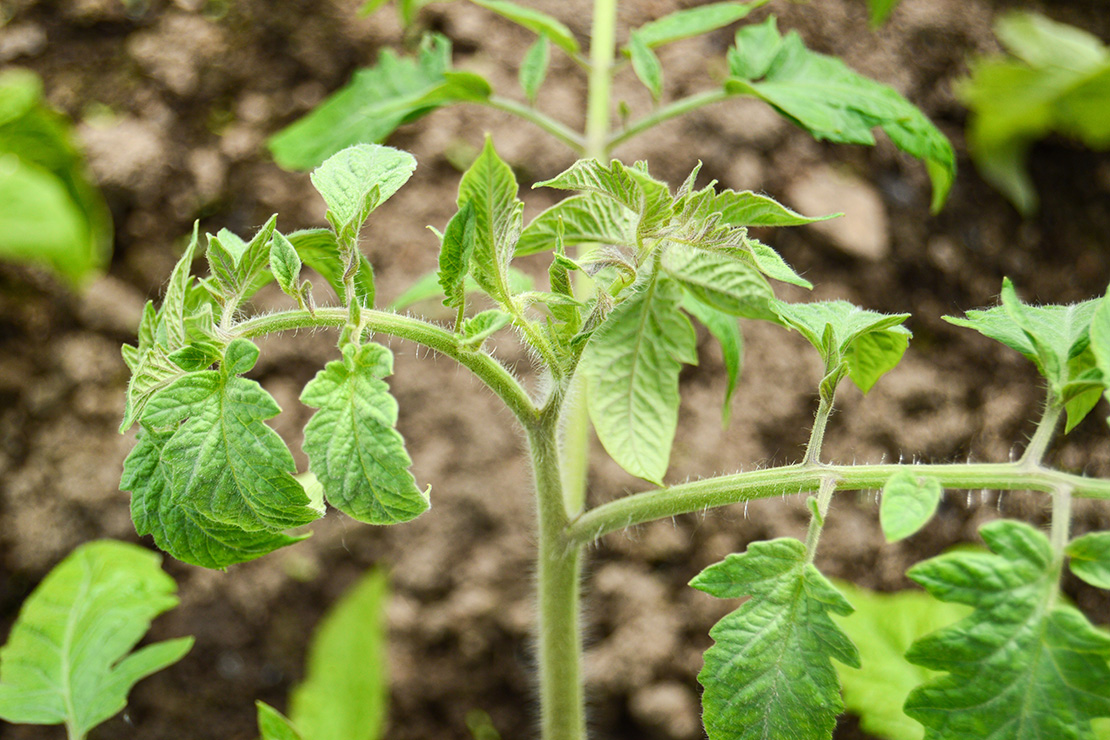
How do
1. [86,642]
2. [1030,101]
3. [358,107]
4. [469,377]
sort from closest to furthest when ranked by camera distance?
1. [86,642]
2. [358,107]
3. [469,377]
4. [1030,101]

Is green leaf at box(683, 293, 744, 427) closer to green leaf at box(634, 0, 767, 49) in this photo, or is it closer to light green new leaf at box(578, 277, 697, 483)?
light green new leaf at box(578, 277, 697, 483)

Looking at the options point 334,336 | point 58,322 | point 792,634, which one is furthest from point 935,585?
point 58,322

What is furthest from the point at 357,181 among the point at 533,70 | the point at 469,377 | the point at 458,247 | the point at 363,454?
the point at 469,377

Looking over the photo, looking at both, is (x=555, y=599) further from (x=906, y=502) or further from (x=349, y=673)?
(x=349, y=673)

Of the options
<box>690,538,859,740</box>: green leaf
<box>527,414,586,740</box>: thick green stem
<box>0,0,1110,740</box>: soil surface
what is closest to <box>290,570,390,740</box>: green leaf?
<box>0,0,1110,740</box>: soil surface

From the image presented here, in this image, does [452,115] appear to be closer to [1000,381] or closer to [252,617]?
[252,617]

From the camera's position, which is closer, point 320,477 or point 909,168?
point 320,477
